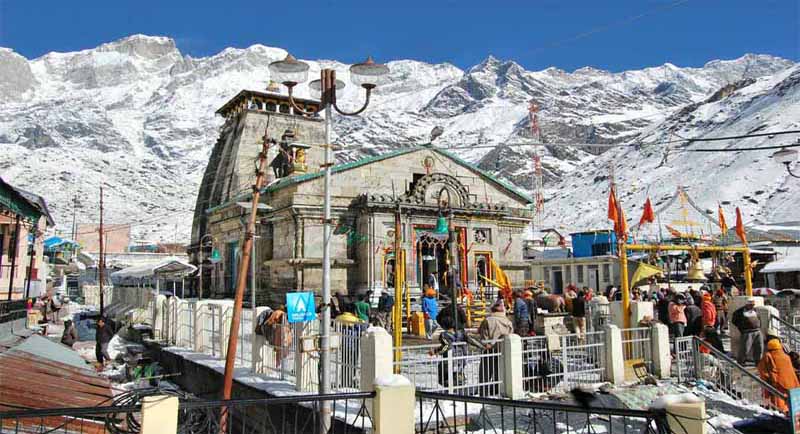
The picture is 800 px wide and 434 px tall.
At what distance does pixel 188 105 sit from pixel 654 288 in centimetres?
17236

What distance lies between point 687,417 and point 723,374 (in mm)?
7447

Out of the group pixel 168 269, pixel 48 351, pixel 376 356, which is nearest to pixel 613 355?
pixel 376 356

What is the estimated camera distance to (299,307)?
32.1 ft

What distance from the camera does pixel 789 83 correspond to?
10238 cm

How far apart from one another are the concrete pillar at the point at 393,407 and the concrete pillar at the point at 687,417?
8.01ft

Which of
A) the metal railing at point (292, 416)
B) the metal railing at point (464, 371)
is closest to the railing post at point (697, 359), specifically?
the metal railing at point (464, 371)

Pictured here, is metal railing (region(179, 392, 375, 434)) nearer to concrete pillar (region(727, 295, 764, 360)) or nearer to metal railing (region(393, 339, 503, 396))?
metal railing (region(393, 339, 503, 396))

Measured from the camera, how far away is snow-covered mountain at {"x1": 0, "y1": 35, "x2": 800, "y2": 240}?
89.8 m

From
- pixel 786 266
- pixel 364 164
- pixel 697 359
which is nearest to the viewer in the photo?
pixel 697 359

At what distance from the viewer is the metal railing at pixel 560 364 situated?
10273 mm

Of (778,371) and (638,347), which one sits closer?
(778,371)

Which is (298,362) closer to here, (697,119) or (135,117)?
A: (697,119)

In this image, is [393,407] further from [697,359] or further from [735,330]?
[735,330]

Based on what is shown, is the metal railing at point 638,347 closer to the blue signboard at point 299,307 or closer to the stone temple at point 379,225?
the blue signboard at point 299,307
